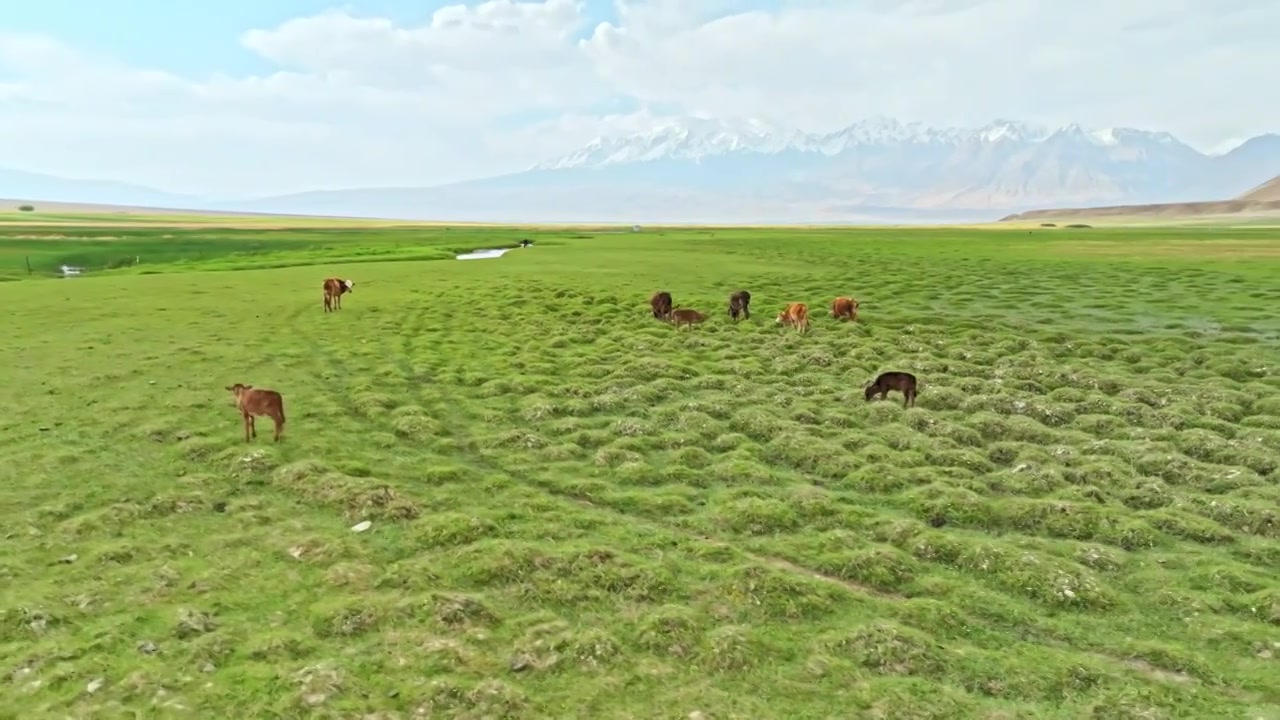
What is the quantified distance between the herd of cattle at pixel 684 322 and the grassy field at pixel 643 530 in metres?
0.83

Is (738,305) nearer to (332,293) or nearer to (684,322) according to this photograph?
(684,322)

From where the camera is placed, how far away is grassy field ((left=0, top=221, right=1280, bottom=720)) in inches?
320

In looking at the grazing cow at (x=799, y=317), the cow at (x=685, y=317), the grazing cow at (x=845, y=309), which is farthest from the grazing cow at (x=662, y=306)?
the grazing cow at (x=845, y=309)

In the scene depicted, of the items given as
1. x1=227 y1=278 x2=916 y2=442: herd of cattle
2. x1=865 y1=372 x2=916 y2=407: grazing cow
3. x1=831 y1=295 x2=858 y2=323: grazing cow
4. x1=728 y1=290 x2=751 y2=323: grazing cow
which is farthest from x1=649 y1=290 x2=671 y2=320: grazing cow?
x1=865 y1=372 x2=916 y2=407: grazing cow

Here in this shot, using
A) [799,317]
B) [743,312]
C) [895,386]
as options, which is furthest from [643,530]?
[743,312]

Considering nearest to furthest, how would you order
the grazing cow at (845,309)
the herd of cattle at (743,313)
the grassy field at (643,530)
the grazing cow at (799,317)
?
the grassy field at (643,530), the grazing cow at (799,317), the herd of cattle at (743,313), the grazing cow at (845,309)

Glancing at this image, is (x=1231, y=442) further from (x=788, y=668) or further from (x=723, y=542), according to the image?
(x=788, y=668)

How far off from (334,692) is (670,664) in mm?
3584

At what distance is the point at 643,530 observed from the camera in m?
12.1

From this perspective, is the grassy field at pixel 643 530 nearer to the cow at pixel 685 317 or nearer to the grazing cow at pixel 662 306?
the cow at pixel 685 317

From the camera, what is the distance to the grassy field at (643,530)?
26.7 ft

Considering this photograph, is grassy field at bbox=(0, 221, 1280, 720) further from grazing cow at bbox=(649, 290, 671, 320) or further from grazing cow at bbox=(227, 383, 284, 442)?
grazing cow at bbox=(649, 290, 671, 320)

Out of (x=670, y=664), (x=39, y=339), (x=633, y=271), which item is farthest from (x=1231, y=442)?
(x=633, y=271)

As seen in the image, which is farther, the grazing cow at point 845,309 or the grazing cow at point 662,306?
the grazing cow at point 662,306
